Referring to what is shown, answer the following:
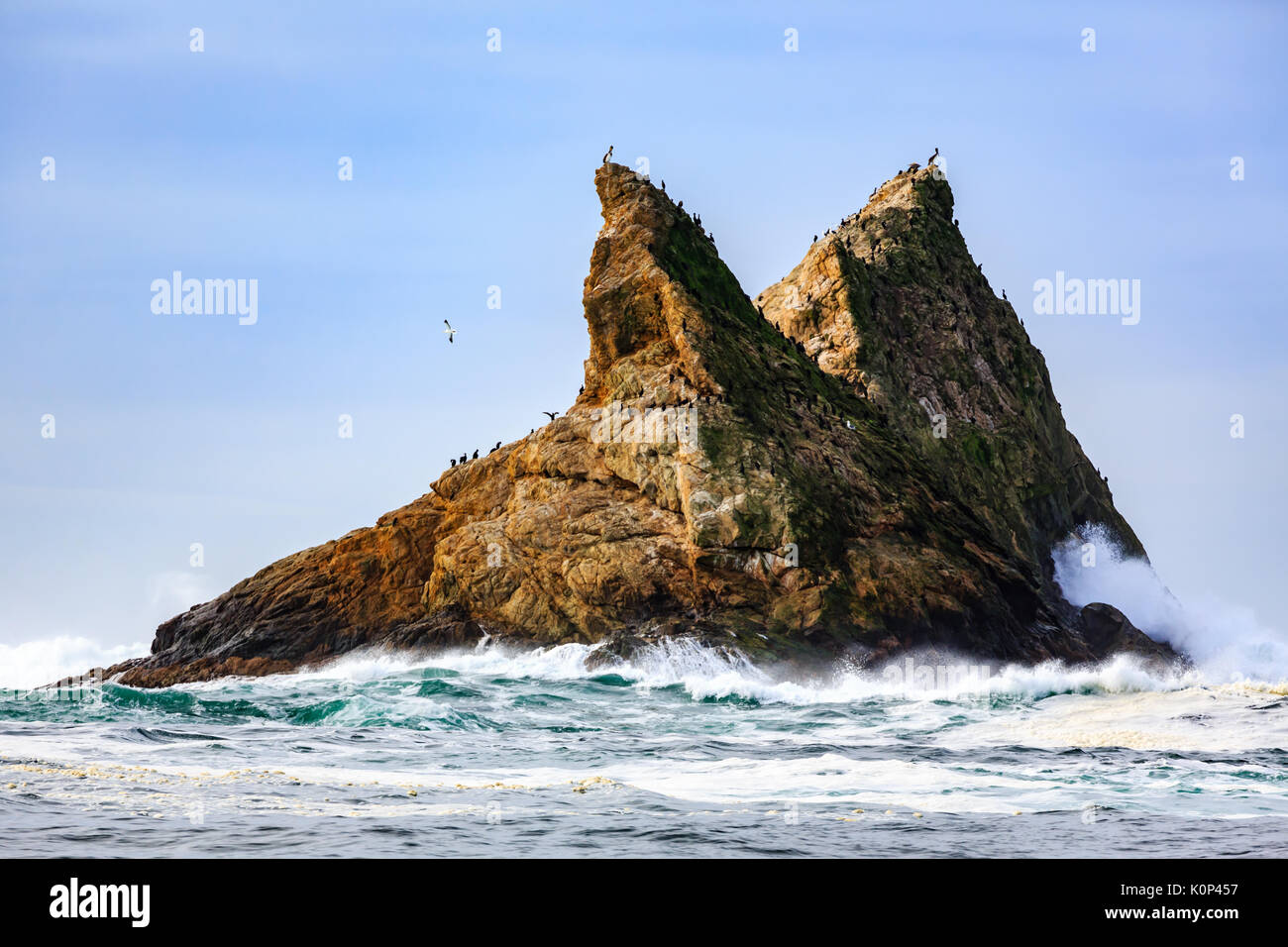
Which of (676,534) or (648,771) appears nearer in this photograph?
(648,771)

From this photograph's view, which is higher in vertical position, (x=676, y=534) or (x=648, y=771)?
(x=676, y=534)

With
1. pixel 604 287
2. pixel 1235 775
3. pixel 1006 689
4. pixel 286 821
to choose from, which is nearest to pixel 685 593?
pixel 1006 689

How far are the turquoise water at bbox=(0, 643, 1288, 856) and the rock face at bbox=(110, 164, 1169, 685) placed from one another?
691cm

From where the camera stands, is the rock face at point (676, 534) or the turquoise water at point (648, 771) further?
the rock face at point (676, 534)

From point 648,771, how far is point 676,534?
83.6 feet

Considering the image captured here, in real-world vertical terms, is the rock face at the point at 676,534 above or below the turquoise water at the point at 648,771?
above

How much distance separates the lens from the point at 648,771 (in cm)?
1995

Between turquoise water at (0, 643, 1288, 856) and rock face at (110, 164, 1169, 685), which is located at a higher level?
rock face at (110, 164, 1169, 685)

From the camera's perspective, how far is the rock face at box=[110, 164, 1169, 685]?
43.8 m

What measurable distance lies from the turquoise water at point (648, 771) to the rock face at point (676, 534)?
691 cm

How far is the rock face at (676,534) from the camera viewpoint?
1725 inches

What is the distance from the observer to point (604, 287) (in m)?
51.7

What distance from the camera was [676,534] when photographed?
45.3m
